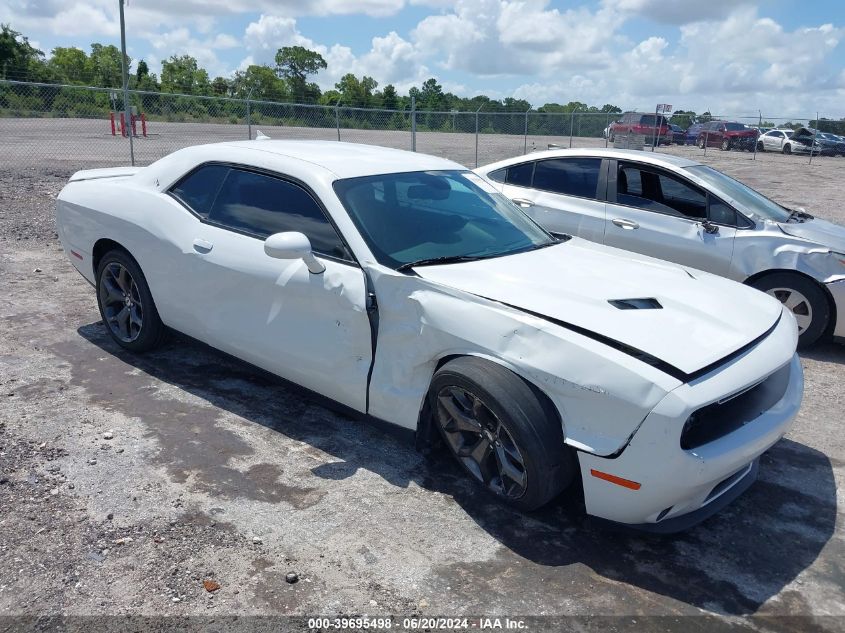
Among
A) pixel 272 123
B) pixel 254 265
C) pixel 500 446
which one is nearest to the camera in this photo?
pixel 500 446

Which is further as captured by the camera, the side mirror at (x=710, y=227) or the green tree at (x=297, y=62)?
the green tree at (x=297, y=62)

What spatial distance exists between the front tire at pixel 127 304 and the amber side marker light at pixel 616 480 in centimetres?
325

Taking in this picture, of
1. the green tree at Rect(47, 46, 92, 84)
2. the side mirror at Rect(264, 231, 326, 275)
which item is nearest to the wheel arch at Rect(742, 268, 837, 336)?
the side mirror at Rect(264, 231, 326, 275)

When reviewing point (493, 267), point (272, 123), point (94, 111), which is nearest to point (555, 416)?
point (493, 267)

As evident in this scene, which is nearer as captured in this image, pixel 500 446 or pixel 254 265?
pixel 500 446

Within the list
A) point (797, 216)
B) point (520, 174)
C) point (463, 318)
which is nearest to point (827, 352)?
point (797, 216)

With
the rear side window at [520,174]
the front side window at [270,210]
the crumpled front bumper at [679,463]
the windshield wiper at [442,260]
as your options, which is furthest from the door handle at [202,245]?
the rear side window at [520,174]

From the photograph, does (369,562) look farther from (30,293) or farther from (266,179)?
(30,293)

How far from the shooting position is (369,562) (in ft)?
9.94

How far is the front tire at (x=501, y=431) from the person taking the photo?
308 centimetres

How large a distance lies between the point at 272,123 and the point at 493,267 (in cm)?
1996

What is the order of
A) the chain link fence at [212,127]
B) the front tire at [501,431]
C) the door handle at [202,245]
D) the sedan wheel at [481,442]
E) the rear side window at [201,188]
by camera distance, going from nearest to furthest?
the front tire at [501,431], the sedan wheel at [481,442], the door handle at [202,245], the rear side window at [201,188], the chain link fence at [212,127]

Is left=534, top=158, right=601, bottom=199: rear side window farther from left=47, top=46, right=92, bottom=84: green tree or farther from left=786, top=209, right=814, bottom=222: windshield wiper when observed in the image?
left=47, top=46, right=92, bottom=84: green tree

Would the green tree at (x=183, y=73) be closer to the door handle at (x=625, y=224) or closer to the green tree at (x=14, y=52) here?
the green tree at (x=14, y=52)
